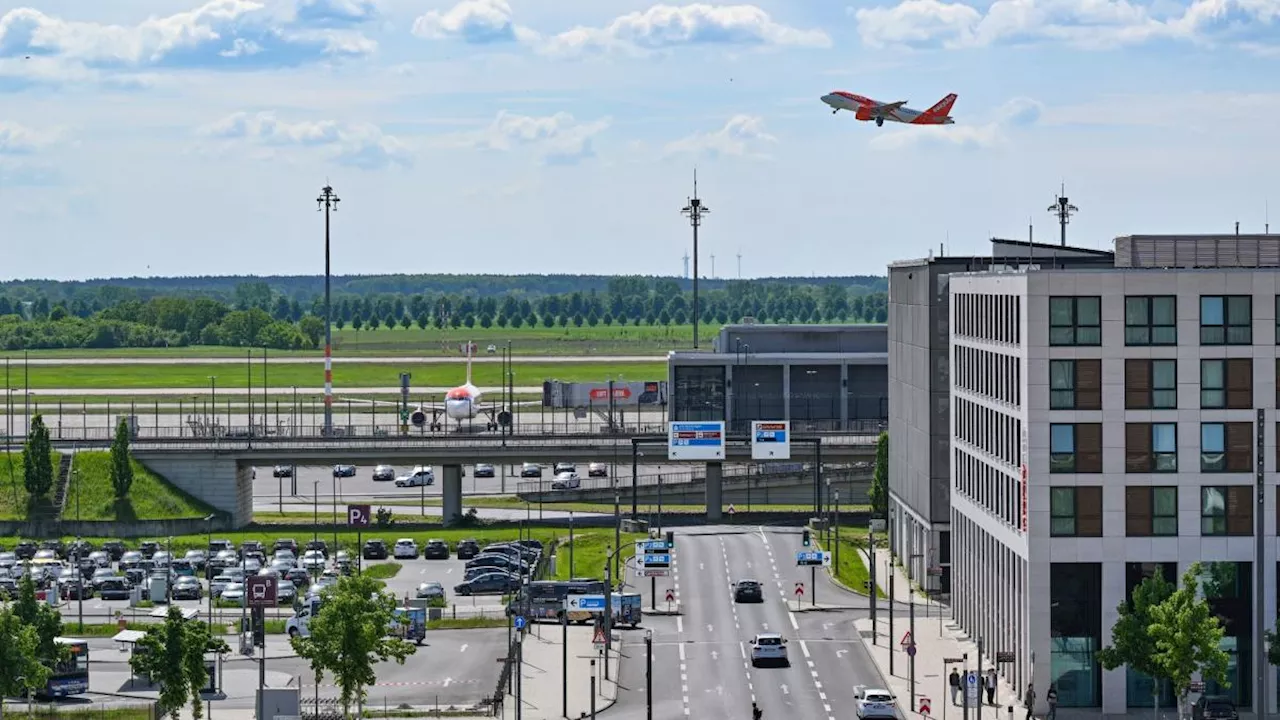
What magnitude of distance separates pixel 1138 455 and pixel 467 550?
205 ft

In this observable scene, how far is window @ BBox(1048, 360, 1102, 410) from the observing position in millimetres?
85750

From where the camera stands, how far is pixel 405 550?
141 m

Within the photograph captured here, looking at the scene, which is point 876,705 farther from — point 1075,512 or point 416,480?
point 416,480

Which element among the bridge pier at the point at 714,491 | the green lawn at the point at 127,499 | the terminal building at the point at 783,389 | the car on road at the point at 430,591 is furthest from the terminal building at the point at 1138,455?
the terminal building at the point at 783,389

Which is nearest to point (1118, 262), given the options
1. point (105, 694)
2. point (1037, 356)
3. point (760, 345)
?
point (1037, 356)

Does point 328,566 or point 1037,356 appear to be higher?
point 1037,356

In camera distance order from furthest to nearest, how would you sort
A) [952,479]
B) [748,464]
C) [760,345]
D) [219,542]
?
[760,345], [748,464], [219,542], [952,479]

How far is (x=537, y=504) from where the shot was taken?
577ft

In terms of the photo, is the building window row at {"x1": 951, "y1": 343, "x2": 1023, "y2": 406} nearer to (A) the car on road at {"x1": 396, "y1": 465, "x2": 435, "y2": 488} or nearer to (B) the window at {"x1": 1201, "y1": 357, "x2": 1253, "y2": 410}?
(B) the window at {"x1": 1201, "y1": 357, "x2": 1253, "y2": 410}

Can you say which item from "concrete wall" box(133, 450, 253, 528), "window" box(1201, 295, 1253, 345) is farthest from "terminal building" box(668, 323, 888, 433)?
"window" box(1201, 295, 1253, 345)

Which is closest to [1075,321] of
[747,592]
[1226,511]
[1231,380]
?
[1231,380]

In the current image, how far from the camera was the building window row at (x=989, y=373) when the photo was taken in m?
89.2

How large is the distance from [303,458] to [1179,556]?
288 ft

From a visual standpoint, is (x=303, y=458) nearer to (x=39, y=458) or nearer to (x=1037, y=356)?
(x=39, y=458)
